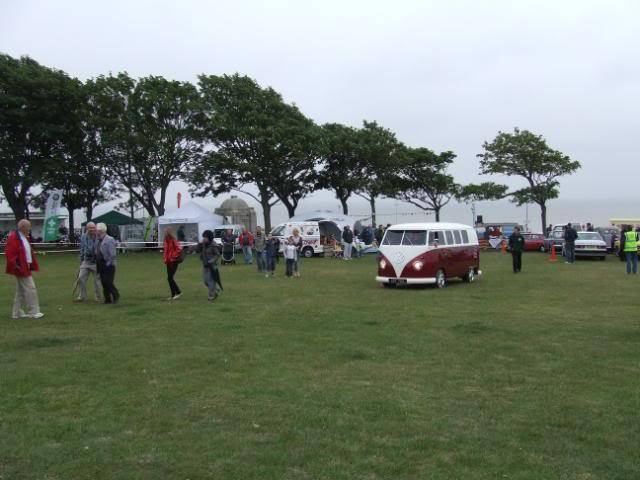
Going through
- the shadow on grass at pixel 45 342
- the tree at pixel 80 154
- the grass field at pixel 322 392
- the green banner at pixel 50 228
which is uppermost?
the tree at pixel 80 154

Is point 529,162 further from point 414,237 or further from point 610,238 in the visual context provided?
point 414,237

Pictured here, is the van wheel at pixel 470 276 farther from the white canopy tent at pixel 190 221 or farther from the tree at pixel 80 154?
the tree at pixel 80 154

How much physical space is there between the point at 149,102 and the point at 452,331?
3073 centimetres

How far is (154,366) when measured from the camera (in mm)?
7613

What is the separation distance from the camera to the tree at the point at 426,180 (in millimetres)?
48438

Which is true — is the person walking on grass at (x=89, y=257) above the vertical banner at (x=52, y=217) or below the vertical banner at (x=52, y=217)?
below

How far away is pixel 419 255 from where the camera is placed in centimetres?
1667

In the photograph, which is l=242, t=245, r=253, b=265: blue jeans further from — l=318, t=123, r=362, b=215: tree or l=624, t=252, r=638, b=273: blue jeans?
l=318, t=123, r=362, b=215: tree

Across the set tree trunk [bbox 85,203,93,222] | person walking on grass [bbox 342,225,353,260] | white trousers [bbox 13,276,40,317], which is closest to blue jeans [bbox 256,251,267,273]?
person walking on grass [bbox 342,225,353,260]

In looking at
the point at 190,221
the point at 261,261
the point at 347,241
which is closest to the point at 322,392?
the point at 261,261

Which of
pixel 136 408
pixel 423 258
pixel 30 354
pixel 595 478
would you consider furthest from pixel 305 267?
pixel 595 478

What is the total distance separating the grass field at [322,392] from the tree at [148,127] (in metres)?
25.4

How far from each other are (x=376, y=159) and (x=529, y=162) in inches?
422

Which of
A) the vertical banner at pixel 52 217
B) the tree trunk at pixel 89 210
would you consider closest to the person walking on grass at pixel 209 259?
the vertical banner at pixel 52 217
